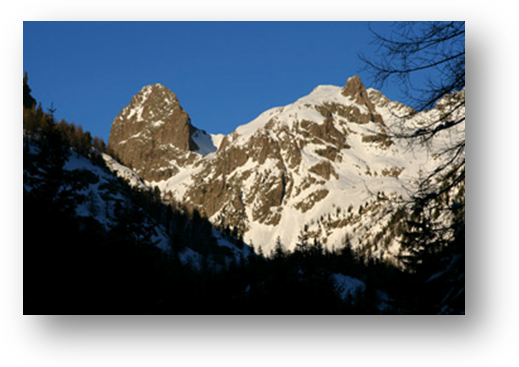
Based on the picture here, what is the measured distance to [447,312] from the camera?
10461 mm

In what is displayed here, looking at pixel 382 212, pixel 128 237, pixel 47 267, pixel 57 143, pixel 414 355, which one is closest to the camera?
pixel 382 212

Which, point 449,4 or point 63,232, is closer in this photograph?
point 449,4

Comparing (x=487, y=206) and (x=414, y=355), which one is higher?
(x=487, y=206)

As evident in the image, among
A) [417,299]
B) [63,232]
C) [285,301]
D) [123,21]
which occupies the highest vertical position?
[123,21]

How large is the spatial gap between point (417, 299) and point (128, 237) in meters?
11.5

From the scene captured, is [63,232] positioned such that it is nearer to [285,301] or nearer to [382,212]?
[285,301]

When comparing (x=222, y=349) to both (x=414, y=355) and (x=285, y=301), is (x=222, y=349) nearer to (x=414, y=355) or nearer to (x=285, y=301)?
(x=414, y=355)

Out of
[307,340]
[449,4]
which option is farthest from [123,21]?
[307,340]

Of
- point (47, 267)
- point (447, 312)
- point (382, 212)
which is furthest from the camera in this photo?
point (47, 267)

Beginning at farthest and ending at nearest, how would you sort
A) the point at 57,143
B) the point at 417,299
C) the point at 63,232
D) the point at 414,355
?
the point at 57,143 < the point at 63,232 < the point at 417,299 < the point at 414,355

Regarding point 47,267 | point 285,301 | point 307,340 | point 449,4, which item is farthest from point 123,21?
point 285,301

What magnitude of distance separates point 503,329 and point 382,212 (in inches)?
257

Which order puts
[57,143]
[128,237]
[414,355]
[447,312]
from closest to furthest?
1. [447,312]
2. [414,355]
3. [128,237]
4. [57,143]

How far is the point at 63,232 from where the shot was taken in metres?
18.2
